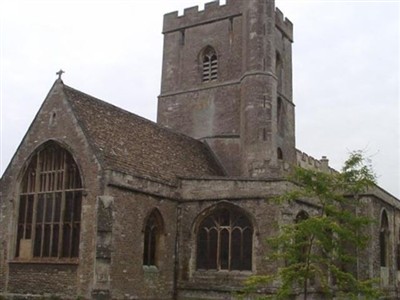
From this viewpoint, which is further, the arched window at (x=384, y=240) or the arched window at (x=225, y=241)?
the arched window at (x=384, y=240)

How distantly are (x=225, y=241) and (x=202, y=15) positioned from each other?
16.5 metres

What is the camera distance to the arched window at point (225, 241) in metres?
24.9

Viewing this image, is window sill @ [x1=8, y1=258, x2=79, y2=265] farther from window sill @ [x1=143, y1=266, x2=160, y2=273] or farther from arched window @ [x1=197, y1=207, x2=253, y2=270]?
arched window @ [x1=197, y1=207, x2=253, y2=270]

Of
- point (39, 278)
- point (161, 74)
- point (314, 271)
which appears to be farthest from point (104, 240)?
point (161, 74)

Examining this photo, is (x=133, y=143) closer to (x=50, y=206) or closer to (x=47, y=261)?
(x=50, y=206)

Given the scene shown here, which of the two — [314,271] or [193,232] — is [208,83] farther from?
[314,271]

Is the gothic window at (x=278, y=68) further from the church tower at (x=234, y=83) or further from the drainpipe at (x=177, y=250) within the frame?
the drainpipe at (x=177, y=250)

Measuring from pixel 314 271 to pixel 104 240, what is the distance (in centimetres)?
815

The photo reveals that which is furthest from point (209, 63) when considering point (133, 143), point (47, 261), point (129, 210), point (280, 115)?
point (47, 261)

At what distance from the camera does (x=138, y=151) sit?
2597 centimetres

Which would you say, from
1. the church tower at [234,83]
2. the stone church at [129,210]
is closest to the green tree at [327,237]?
the stone church at [129,210]

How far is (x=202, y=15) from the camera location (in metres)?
36.4

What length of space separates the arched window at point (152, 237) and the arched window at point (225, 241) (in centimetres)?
190

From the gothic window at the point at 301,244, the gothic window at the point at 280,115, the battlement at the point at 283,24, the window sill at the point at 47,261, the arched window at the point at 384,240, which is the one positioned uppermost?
the battlement at the point at 283,24
